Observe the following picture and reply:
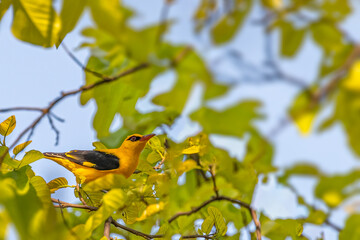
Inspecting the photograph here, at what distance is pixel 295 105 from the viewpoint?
0.76 metres

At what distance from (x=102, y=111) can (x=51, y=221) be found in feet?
1.69

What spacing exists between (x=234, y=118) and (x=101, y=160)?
1.55 ft

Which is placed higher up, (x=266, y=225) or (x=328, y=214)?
(x=266, y=225)

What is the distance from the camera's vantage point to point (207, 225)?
3.50 ft

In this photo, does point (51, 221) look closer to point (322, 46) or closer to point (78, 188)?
point (78, 188)

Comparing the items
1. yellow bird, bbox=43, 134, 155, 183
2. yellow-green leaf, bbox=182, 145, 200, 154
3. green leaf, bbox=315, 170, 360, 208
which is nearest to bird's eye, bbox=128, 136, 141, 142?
yellow bird, bbox=43, 134, 155, 183

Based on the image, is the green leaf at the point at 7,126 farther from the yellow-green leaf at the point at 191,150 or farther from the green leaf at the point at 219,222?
the green leaf at the point at 219,222

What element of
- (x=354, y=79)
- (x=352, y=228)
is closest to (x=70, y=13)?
(x=354, y=79)

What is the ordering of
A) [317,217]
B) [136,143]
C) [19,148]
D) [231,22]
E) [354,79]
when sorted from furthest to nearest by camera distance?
[317,217] → [136,143] → [19,148] → [231,22] → [354,79]

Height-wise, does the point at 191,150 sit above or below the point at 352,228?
above

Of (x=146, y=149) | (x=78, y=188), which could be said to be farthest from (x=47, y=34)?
(x=146, y=149)

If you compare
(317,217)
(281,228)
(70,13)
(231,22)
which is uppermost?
(70,13)

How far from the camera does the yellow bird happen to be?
1031 mm

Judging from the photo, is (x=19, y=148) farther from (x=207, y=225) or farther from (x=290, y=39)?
(x=290, y=39)
